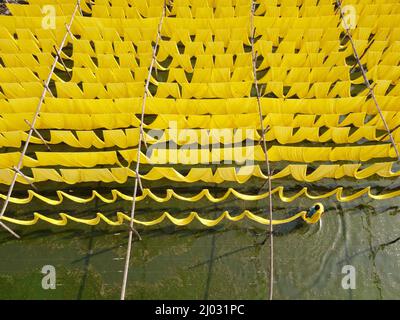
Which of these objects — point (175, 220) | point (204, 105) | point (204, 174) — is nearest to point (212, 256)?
point (175, 220)

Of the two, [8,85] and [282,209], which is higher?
[8,85]

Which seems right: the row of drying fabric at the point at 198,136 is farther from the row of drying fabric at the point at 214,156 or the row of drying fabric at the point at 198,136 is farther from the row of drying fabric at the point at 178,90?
the row of drying fabric at the point at 178,90

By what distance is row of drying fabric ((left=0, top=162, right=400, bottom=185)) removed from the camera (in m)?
9.05

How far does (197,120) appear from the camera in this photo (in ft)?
32.9

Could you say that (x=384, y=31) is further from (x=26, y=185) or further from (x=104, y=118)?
(x=26, y=185)

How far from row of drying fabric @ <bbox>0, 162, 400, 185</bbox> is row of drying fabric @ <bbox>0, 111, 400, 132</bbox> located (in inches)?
57.4

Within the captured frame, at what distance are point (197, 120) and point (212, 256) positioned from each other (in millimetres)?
3723

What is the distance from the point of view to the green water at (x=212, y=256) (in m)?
8.41

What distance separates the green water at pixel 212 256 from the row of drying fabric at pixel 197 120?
2236 millimetres

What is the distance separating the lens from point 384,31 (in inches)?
480

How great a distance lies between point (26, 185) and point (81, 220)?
2549 mm

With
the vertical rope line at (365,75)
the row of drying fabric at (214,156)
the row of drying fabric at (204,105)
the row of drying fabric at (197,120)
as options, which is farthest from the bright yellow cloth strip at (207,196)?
the row of drying fabric at (204,105)

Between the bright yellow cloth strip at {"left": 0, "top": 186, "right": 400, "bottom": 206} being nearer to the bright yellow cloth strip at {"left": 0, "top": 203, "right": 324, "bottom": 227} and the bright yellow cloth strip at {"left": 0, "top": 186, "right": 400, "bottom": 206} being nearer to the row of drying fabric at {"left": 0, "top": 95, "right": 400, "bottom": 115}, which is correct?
the bright yellow cloth strip at {"left": 0, "top": 203, "right": 324, "bottom": 227}
